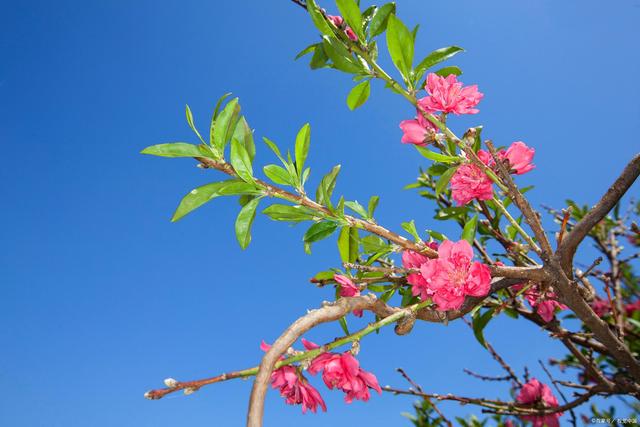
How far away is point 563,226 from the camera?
54.1 inches

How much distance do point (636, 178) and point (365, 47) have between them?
0.89m

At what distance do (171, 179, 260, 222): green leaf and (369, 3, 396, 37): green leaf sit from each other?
2.34ft

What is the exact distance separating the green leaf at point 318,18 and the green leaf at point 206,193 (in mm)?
624

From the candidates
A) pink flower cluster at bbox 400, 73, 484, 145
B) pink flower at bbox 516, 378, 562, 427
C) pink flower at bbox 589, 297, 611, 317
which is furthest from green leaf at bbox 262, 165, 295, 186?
pink flower at bbox 589, 297, 611, 317

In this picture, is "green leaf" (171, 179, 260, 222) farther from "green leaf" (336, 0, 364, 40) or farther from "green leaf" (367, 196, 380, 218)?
"green leaf" (336, 0, 364, 40)

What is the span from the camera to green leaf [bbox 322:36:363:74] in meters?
1.47

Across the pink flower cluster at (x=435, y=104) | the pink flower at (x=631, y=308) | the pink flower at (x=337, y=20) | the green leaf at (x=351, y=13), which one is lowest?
the pink flower at (x=631, y=308)

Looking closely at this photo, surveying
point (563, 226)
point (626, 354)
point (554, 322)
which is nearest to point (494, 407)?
point (554, 322)

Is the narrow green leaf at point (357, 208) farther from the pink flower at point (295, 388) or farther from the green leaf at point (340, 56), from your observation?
the pink flower at point (295, 388)

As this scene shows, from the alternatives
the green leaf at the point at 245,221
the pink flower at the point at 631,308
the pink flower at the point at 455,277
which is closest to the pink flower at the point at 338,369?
the pink flower at the point at 455,277

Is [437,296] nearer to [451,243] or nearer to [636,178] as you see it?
[451,243]

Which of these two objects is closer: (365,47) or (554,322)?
(365,47)

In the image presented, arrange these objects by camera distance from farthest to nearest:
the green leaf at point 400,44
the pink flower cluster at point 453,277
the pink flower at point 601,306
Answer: the pink flower at point 601,306 < the green leaf at point 400,44 < the pink flower cluster at point 453,277

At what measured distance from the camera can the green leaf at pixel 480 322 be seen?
1767 mm
